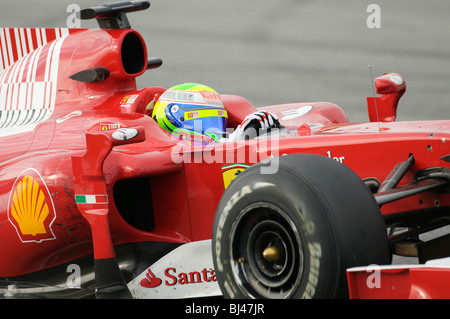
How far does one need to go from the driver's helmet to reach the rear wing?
1.09m

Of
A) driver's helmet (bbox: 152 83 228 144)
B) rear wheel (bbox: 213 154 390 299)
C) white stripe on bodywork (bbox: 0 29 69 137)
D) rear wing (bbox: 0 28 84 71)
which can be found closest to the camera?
rear wheel (bbox: 213 154 390 299)

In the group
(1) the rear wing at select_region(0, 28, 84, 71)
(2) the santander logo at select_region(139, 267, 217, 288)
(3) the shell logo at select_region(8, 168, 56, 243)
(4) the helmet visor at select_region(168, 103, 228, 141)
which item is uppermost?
(1) the rear wing at select_region(0, 28, 84, 71)

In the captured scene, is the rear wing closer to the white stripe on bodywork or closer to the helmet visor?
the white stripe on bodywork

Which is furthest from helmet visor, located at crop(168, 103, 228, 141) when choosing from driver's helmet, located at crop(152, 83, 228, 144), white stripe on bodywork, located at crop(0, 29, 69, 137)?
white stripe on bodywork, located at crop(0, 29, 69, 137)

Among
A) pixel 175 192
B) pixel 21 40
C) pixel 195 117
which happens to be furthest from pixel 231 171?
pixel 21 40

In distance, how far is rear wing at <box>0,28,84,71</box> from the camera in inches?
176

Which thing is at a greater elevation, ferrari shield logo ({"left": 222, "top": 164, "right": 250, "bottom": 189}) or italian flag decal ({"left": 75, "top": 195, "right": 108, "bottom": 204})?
ferrari shield logo ({"left": 222, "top": 164, "right": 250, "bottom": 189})

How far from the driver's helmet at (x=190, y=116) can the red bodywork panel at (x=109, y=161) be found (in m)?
0.19

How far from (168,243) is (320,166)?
130cm

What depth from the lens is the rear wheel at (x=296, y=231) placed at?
2031 mm

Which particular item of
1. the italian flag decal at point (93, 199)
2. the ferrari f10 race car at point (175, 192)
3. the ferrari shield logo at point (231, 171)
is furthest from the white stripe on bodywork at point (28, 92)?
the ferrari shield logo at point (231, 171)

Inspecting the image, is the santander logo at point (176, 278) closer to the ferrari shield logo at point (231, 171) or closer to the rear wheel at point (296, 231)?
the ferrari shield logo at point (231, 171)

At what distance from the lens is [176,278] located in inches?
125
